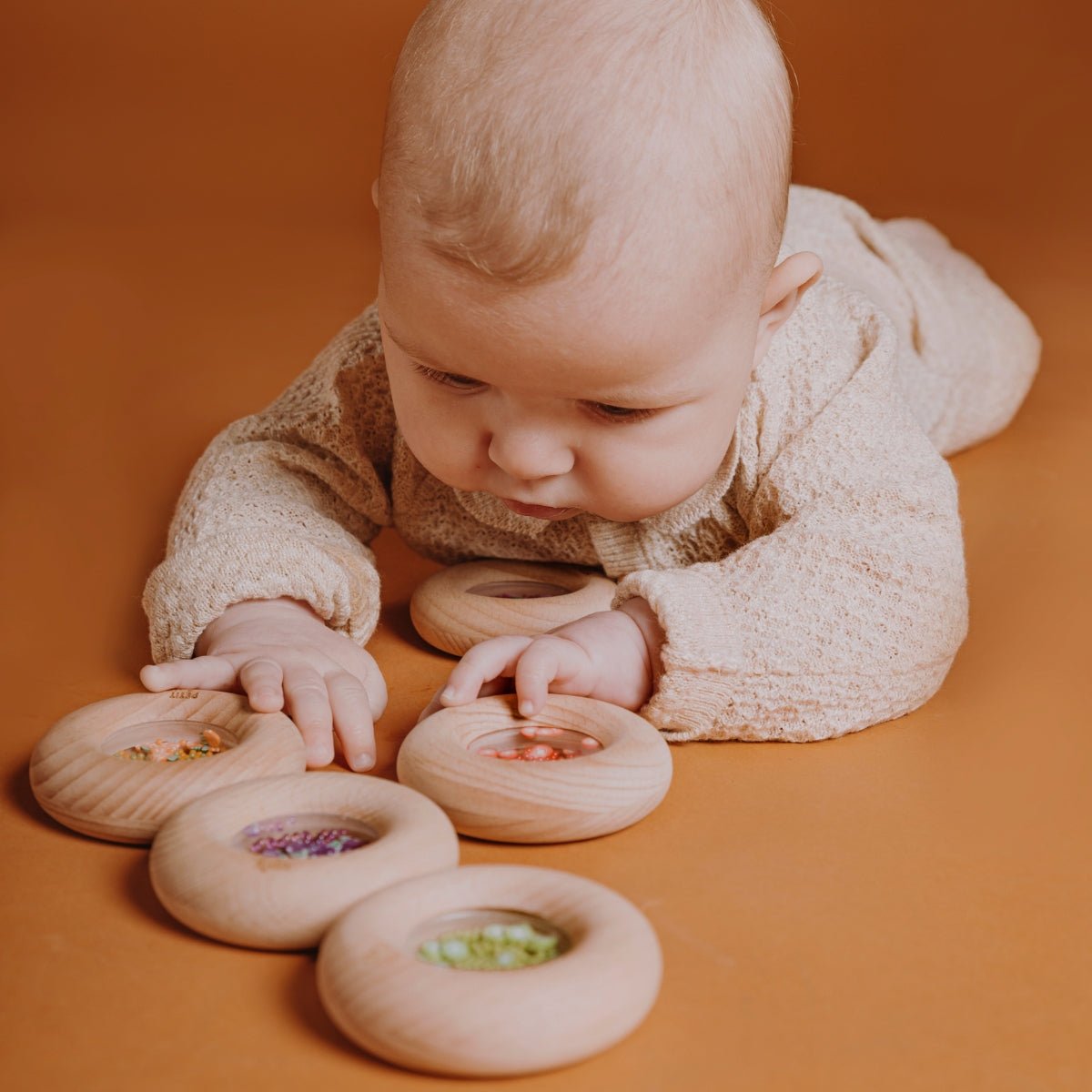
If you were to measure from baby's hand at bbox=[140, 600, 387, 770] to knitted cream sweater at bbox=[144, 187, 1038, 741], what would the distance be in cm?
2

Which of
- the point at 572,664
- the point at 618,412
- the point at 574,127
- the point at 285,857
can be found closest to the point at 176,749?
the point at 285,857

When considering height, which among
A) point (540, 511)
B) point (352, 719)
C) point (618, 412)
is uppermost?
point (618, 412)

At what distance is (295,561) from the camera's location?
1.39 m

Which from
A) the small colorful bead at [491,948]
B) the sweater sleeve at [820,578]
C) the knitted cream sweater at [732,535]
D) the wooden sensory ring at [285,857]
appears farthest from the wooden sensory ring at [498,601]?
the small colorful bead at [491,948]

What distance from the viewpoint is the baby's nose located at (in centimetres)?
118

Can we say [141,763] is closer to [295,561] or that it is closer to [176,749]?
[176,749]

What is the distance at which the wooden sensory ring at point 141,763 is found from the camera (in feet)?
3.48

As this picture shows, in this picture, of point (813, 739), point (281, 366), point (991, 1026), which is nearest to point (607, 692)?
point (813, 739)

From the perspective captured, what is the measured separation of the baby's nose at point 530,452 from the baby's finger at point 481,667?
144 mm

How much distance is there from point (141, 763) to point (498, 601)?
0.45m

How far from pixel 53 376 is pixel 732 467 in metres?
1.15

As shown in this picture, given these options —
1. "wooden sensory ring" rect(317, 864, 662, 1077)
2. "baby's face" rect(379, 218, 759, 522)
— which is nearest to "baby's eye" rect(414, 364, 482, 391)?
"baby's face" rect(379, 218, 759, 522)

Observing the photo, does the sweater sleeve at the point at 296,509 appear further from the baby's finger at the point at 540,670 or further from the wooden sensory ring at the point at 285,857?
the wooden sensory ring at the point at 285,857

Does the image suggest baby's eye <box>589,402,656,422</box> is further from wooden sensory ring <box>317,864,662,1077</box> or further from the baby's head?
wooden sensory ring <box>317,864,662,1077</box>
